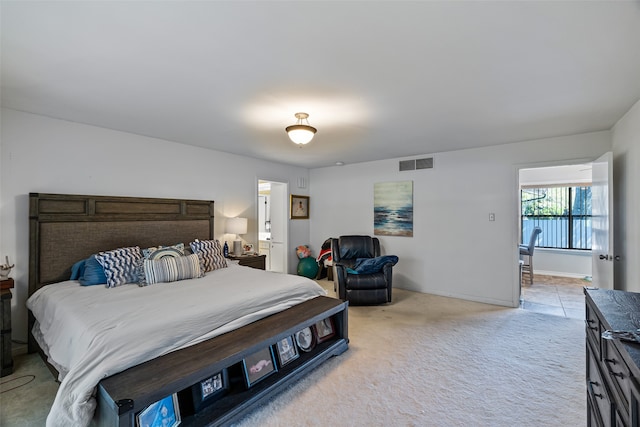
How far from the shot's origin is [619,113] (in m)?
2.98

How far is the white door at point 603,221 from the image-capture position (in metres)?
3.01

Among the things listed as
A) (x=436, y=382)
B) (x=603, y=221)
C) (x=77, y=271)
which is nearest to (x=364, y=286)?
(x=436, y=382)

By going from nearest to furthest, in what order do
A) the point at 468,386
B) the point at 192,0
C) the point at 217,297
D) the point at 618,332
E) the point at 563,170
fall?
1. the point at 618,332
2. the point at 192,0
3. the point at 468,386
4. the point at 217,297
5. the point at 563,170

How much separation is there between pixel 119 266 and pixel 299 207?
3749mm

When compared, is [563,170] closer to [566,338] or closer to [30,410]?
[566,338]

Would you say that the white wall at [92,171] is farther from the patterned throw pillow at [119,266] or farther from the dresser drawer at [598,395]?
the dresser drawer at [598,395]

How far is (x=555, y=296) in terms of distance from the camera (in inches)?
189

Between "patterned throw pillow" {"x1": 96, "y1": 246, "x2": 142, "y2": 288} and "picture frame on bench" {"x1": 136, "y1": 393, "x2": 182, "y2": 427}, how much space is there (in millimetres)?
1663

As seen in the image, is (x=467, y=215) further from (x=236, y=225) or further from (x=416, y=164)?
(x=236, y=225)

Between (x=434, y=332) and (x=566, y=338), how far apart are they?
1.36 meters

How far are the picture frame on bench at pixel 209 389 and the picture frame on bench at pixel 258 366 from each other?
142 mm

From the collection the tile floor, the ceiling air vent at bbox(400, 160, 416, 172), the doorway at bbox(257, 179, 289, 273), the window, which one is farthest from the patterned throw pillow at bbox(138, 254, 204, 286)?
the window

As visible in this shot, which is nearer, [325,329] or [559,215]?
[325,329]

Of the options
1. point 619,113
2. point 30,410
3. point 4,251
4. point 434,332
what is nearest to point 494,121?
point 619,113
